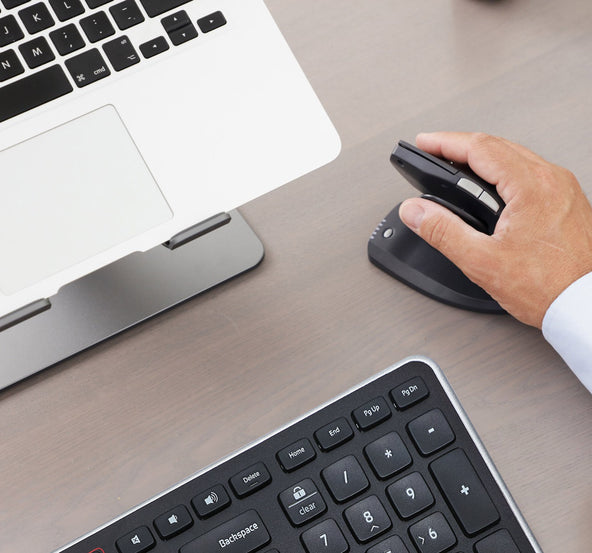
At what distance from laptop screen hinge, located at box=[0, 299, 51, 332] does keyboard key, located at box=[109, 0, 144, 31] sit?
0.61ft

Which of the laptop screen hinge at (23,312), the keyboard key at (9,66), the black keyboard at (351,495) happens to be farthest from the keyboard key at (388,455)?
the keyboard key at (9,66)

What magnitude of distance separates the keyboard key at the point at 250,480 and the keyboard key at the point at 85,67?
10.5 inches

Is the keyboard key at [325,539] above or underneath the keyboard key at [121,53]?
underneath

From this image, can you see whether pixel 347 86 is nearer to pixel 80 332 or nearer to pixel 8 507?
pixel 80 332

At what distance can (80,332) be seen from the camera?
0.53 metres

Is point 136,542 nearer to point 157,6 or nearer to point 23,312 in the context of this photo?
point 23,312

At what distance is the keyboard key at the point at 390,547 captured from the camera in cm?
44

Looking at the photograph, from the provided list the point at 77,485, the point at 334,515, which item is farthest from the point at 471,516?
the point at 77,485

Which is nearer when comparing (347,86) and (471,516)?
(471,516)

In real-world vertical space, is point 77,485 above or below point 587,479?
above

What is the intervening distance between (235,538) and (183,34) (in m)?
0.32

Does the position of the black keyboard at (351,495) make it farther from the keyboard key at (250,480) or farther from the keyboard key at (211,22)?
the keyboard key at (211,22)

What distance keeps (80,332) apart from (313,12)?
0.33m

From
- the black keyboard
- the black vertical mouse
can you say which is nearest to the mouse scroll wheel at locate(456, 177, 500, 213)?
the black vertical mouse
